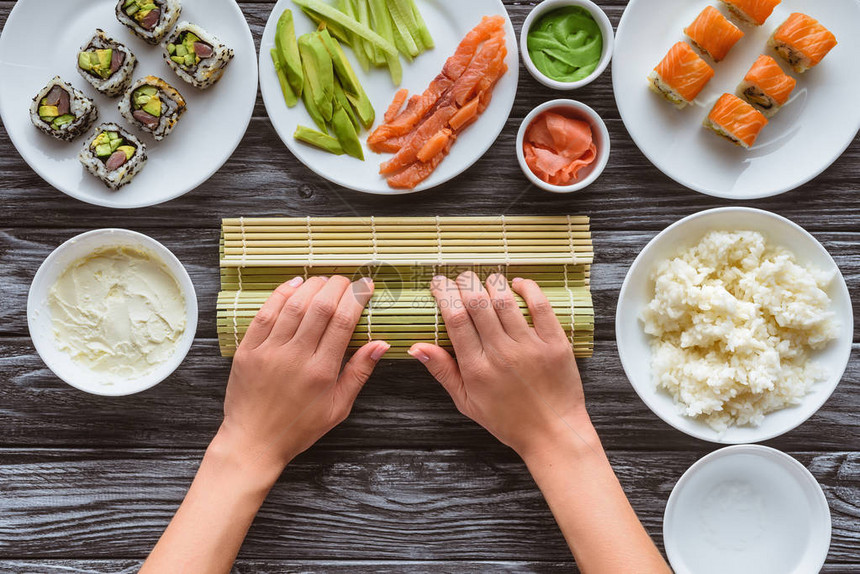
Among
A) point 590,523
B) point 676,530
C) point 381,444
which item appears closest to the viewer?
point 590,523

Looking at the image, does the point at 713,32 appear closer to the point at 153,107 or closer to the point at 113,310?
the point at 153,107

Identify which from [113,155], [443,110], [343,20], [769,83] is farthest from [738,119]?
[113,155]

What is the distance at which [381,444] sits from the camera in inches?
70.3

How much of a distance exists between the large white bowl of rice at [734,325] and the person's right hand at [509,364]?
19 cm

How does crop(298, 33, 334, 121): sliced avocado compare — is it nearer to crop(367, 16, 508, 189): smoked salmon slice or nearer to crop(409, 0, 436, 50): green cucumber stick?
crop(367, 16, 508, 189): smoked salmon slice

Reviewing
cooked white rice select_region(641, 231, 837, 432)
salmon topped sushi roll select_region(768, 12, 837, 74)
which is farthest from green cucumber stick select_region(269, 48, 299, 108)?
salmon topped sushi roll select_region(768, 12, 837, 74)

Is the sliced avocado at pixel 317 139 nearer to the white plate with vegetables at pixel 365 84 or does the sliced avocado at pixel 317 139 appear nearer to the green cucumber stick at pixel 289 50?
the white plate with vegetables at pixel 365 84

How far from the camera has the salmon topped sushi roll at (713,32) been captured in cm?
165

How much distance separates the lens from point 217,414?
1780 mm

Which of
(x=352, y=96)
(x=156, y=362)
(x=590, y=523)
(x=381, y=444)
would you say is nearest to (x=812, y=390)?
(x=590, y=523)

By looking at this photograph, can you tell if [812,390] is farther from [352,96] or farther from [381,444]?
[352,96]

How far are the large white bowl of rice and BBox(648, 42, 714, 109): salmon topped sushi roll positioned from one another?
1.12 ft

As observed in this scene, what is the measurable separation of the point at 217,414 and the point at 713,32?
1744 millimetres

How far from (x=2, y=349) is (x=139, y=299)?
0.48m
